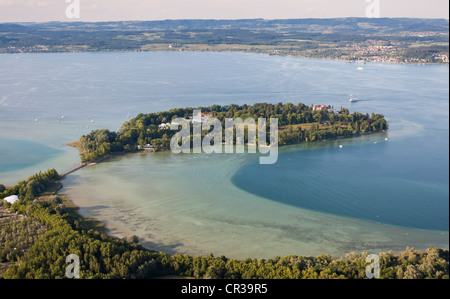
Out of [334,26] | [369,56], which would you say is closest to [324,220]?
[369,56]

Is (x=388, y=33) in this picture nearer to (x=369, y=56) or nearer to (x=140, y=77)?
(x=369, y=56)

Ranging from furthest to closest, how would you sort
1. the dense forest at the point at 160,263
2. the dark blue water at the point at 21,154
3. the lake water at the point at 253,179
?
1. the dark blue water at the point at 21,154
2. the lake water at the point at 253,179
3. the dense forest at the point at 160,263

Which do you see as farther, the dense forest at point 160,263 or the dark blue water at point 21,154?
the dark blue water at point 21,154

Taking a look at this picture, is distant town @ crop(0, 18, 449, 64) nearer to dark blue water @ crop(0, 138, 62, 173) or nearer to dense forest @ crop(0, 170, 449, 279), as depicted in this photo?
dense forest @ crop(0, 170, 449, 279)

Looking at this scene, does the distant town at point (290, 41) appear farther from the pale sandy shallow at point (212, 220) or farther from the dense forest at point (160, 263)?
the dense forest at point (160, 263)

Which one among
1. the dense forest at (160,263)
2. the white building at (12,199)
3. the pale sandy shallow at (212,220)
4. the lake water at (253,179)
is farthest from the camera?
the white building at (12,199)

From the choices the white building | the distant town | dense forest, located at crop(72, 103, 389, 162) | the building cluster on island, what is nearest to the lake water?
dense forest, located at crop(72, 103, 389, 162)

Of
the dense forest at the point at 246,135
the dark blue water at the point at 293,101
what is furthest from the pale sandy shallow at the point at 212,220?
the dense forest at the point at 246,135
